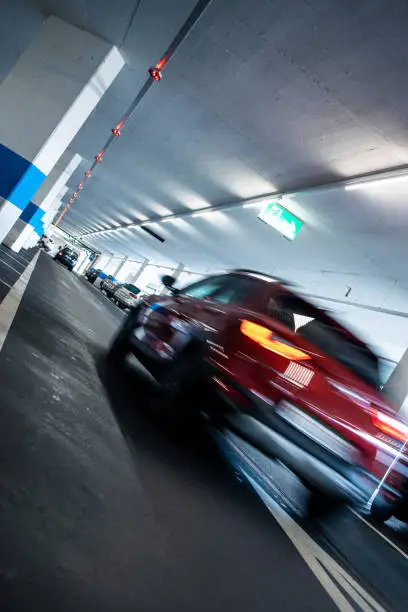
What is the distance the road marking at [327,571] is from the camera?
221cm

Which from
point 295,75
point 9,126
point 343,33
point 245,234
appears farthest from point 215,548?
point 245,234

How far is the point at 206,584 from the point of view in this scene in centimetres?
175

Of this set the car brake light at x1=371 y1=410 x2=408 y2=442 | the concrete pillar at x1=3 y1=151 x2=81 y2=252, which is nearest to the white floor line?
the car brake light at x1=371 y1=410 x2=408 y2=442

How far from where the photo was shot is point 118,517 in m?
1.88

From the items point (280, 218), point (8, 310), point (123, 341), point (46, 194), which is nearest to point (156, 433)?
point (123, 341)

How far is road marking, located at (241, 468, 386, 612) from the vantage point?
2.21m

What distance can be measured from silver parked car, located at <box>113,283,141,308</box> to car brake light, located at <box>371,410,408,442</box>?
62.8 ft

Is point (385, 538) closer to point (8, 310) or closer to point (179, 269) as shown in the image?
point (8, 310)

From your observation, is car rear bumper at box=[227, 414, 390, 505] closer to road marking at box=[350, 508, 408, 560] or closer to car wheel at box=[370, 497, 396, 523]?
car wheel at box=[370, 497, 396, 523]

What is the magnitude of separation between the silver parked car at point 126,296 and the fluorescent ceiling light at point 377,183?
15128 mm

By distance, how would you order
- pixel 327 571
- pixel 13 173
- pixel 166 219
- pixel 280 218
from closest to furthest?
pixel 327 571 < pixel 13 173 < pixel 280 218 < pixel 166 219

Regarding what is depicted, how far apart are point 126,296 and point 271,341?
65.5 ft

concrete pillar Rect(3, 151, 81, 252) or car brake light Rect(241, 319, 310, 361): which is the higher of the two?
concrete pillar Rect(3, 151, 81, 252)

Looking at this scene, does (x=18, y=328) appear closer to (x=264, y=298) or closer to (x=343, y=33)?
(x=264, y=298)
